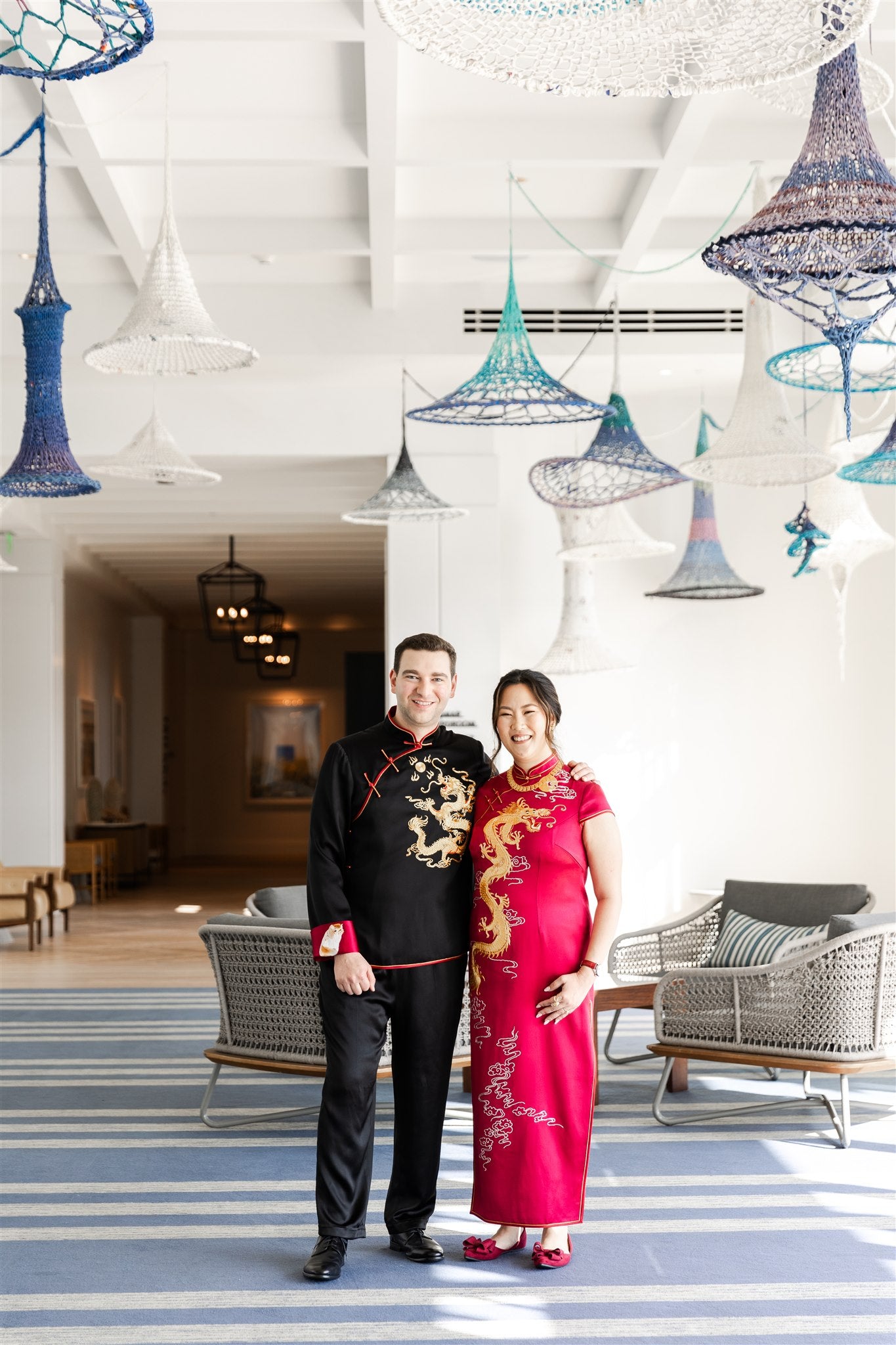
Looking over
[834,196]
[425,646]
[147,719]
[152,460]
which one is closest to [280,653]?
[147,719]

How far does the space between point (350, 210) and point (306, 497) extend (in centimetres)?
397

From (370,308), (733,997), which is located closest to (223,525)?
(370,308)

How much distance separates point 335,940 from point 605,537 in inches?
174

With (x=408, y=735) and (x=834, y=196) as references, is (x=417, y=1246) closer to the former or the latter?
(x=408, y=735)

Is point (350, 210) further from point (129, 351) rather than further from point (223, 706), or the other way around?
point (223, 706)

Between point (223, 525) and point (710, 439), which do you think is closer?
point (710, 439)

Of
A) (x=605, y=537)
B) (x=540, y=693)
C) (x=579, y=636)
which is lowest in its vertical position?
(x=540, y=693)

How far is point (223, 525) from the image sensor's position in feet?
38.7

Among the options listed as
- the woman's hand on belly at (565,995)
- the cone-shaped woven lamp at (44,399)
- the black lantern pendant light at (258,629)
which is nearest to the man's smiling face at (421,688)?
the woman's hand on belly at (565,995)

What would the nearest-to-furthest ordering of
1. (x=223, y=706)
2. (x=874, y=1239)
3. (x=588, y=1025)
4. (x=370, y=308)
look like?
(x=588, y=1025) → (x=874, y=1239) → (x=370, y=308) → (x=223, y=706)

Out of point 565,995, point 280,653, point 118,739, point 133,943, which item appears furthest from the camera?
point 118,739

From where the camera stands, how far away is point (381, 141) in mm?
5883

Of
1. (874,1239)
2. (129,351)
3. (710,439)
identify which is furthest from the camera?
(710,439)

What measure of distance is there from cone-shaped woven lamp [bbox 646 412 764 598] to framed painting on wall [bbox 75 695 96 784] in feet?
28.3
